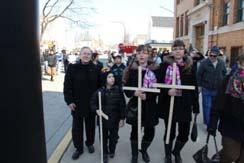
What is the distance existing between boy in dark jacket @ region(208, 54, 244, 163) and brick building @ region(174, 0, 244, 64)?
52.7 feet

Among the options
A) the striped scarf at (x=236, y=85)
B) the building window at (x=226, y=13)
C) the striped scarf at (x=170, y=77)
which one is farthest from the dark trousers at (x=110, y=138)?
the building window at (x=226, y=13)

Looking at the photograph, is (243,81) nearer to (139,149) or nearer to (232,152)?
(232,152)

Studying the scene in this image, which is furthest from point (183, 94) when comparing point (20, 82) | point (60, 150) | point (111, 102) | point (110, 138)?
point (20, 82)

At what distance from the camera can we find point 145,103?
486cm

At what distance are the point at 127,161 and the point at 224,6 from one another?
2013 cm

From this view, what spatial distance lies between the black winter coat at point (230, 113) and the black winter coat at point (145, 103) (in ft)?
3.91

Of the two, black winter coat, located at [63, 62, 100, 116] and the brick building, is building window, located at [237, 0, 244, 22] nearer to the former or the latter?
the brick building

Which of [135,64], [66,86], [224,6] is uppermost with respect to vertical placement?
[224,6]

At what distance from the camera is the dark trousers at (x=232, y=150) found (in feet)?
12.3

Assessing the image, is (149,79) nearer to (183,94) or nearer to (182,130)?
(183,94)

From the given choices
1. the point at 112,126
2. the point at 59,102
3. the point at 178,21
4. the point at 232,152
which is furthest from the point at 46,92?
the point at 178,21

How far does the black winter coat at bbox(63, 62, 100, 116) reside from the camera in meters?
5.32

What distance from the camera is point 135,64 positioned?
15.9 ft

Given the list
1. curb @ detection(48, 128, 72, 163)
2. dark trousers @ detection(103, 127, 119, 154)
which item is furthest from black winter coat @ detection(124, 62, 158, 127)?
curb @ detection(48, 128, 72, 163)
